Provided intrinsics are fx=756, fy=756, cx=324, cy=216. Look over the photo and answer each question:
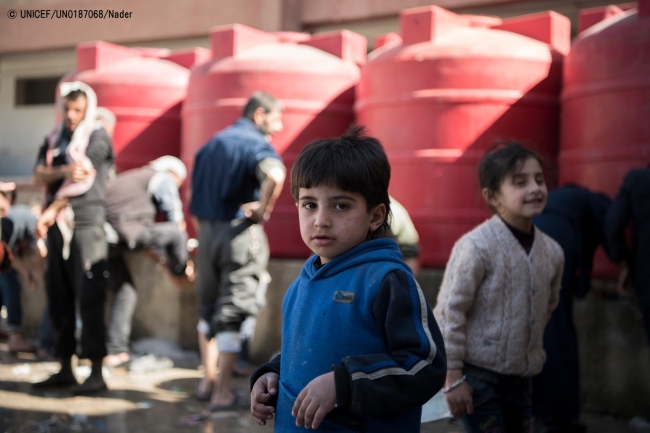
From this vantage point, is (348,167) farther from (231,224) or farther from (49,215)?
(49,215)

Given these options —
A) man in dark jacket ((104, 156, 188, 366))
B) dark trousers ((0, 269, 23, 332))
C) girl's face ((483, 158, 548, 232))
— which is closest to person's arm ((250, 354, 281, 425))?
girl's face ((483, 158, 548, 232))

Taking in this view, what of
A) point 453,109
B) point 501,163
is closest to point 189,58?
point 453,109

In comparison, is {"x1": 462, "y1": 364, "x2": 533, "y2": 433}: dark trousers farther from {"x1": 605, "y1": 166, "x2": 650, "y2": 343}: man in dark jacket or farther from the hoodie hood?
{"x1": 605, "y1": 166, "x2": 650, "y2": 343}: man in dark jacket

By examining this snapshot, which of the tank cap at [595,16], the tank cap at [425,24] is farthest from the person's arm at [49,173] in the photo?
the tank cap at [595,16]

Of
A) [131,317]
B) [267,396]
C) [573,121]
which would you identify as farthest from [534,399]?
[131,317]

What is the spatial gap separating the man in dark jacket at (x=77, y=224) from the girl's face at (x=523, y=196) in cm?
267

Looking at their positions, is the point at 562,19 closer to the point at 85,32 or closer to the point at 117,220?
the point at 117,220

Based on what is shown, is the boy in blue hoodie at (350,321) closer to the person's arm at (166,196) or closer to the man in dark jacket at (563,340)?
the man in dark jacket at (563,340)

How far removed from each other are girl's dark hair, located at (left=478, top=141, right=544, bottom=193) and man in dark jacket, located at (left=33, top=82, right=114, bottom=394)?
2.56m

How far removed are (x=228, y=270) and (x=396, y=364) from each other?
2817 millimetres

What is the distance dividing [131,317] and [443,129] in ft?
10.0

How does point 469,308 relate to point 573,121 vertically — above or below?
below

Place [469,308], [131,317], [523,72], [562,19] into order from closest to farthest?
1. [469,308]
2. [523,72]
3. [562,19]
4. [131,317]

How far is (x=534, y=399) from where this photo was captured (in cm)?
Result: 383
